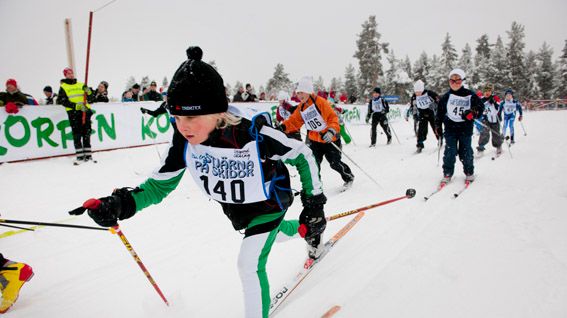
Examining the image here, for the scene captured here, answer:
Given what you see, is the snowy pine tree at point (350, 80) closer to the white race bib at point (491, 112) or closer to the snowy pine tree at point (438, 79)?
the snowy pine tree at point (438, 79)

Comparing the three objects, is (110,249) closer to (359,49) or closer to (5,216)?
(5,216)

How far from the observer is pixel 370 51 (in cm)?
4641

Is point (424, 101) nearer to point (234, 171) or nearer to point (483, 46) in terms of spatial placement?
point (234, 171)

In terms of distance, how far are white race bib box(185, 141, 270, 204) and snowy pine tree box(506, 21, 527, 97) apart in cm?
6049

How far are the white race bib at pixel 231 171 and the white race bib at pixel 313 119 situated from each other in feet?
12.8

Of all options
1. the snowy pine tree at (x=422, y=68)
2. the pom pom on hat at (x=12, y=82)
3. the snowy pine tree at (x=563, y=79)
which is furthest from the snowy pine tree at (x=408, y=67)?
the pom pom on hat at (x=12, y=82)

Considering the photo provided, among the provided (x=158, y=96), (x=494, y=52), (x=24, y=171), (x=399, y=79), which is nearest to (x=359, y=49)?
(x=399, y=79)

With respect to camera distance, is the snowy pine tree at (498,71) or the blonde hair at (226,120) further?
the snowy pine tree at (498,71)

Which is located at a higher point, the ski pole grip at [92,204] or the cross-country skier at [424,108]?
the cross-country skier at [424,108]

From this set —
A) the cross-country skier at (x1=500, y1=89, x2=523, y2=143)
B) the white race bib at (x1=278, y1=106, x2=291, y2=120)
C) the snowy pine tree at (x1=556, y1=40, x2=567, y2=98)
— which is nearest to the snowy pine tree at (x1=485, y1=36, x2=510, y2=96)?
the snowy pine tree at (x1=556, y1=40, x2=567, y2=98)

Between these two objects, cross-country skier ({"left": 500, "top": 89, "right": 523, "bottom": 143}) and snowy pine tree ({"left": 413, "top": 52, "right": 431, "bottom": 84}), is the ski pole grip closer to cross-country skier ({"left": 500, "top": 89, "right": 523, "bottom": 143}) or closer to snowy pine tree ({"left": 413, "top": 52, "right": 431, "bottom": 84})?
cross-country skier ({"left": 500, "top": 89, "right": 523, "bottom": 143})

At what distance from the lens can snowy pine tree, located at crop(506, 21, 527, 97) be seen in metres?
48.6

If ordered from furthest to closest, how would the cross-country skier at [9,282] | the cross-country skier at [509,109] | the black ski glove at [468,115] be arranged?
the cross-country skier at [509,109] → the black ski glove at [468,115] → the cross-country skier at [9,282]

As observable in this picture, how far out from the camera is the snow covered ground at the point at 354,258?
2438mm
